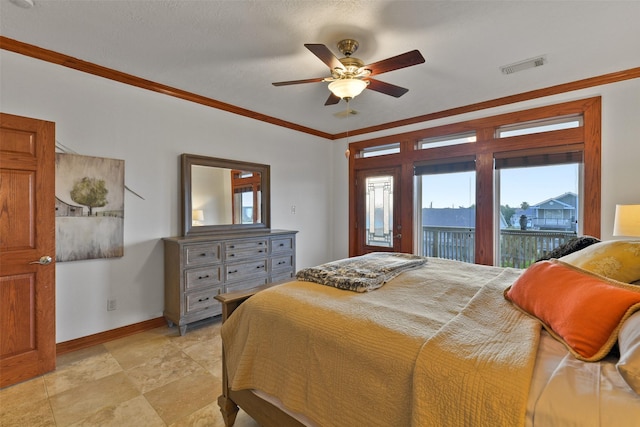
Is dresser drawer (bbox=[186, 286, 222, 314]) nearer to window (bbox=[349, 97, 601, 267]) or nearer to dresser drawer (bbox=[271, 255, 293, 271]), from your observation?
dresser drawer (bbox=[271, 255, 293, 271])

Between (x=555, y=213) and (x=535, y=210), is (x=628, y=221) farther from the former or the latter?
(x=535, y=210)

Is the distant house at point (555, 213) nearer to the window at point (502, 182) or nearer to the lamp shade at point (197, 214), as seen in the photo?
the window at point (502, 182)

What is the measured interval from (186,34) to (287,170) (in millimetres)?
2574

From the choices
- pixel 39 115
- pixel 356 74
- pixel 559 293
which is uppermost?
pixel 356 74

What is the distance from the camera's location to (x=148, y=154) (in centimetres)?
324

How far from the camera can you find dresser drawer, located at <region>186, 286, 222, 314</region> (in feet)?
10.3

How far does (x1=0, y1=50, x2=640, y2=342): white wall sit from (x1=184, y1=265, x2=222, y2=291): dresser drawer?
1.50 feet

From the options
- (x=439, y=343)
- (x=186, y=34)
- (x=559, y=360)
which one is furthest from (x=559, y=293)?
(x=186, y=34)

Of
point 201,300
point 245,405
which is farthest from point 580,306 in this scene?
point 201,300

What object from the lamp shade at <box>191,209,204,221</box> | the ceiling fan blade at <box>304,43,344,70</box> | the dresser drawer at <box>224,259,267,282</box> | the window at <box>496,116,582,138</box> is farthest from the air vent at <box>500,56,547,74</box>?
the lamp shade at <box>191,209,204,221</box>

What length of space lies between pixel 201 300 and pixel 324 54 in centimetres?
271

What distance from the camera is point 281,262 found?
160 inches

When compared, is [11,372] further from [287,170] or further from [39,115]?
[287,170]

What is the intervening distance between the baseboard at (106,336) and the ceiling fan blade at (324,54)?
3171 mm
